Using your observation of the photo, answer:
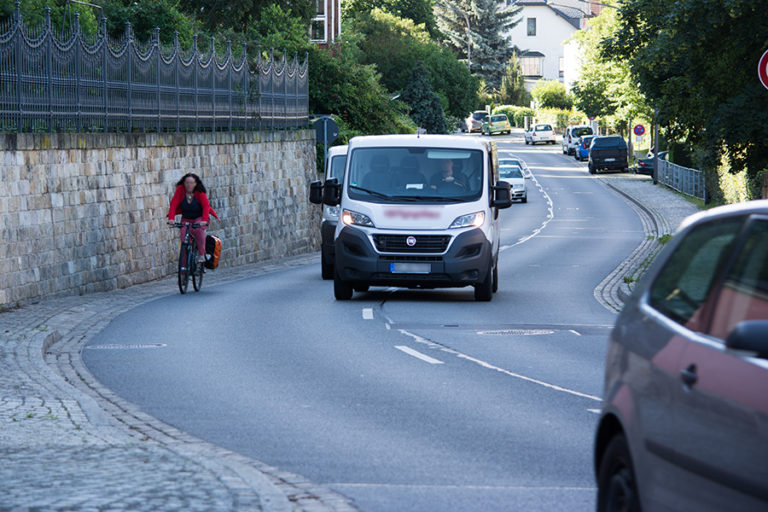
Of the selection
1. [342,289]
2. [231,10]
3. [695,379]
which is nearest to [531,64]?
[231,10]

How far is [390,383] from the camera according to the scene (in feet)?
36.5

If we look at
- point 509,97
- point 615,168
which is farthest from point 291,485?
point 509,97

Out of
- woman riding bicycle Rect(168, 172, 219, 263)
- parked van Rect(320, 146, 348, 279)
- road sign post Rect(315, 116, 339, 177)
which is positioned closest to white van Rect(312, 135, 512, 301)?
woman riding bicycle Rect(168, 172, 219, 263)

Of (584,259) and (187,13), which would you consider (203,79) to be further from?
(187,13)

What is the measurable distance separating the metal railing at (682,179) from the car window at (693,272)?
47.6 meters

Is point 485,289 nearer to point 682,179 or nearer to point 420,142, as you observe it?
point 420,142

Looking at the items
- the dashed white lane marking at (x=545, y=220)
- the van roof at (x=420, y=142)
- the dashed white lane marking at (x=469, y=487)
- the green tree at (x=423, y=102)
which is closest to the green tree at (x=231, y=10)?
the dashed white lane marking at (x=545, y=220)

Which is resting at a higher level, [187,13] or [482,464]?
[187,13]

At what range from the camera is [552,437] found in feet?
28.0

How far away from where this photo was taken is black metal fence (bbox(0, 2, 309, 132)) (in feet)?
62.1

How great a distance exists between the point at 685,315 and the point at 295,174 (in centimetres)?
3113

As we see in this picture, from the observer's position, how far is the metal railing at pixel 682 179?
176 ft

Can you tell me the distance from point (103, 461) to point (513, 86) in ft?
432

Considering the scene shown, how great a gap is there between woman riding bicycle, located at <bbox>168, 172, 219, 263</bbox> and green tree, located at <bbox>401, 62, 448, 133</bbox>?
7052cm
